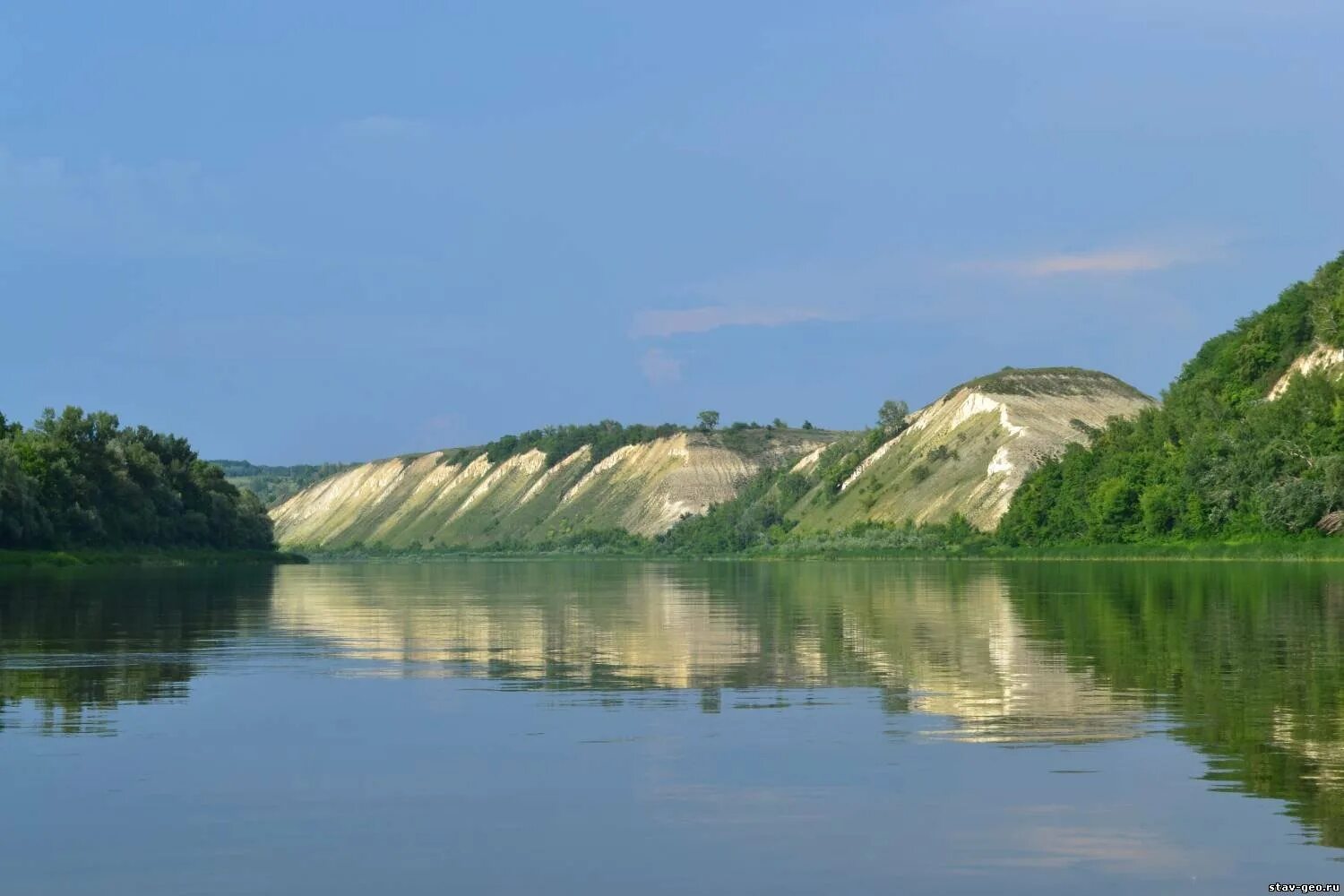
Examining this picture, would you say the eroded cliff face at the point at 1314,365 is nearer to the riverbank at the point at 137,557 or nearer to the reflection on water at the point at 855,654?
the reflection on water at the point at 855,654

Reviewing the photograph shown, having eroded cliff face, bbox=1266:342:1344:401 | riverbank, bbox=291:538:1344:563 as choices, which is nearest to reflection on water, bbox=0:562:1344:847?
riverbank, bbox=291:538:1344:563

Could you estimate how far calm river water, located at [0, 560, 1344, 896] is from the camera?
39.4 feet

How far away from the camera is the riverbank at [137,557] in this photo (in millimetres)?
100475

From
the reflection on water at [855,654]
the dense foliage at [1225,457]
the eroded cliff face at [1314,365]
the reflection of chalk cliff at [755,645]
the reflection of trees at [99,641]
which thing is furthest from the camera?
the eroded cliff face at [1314,365]

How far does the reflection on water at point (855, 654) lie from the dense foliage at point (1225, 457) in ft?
141

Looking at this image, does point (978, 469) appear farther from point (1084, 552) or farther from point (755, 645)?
point (755, 645)

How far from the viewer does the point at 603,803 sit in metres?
14.4

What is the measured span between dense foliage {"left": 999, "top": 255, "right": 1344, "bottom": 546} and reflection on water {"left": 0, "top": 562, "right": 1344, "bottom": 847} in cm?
4283

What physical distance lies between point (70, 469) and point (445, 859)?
4355 inches

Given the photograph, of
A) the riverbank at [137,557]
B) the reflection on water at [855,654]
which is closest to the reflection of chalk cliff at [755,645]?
the reflection on water at [855,654]

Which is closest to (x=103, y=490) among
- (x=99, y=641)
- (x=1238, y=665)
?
(x=99, y=641)

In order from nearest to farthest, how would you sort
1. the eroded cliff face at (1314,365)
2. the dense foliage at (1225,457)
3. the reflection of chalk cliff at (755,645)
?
the reflection of chalk cliff at (755,645) < the dense foliage at (1225,457) < the eroded cliff face at (1314,365)

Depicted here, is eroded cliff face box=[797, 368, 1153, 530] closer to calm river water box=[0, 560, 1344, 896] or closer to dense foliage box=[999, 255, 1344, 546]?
dense foliage box=[999, 255, 1344, 546]

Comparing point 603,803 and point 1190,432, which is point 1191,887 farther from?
point 1190,432
